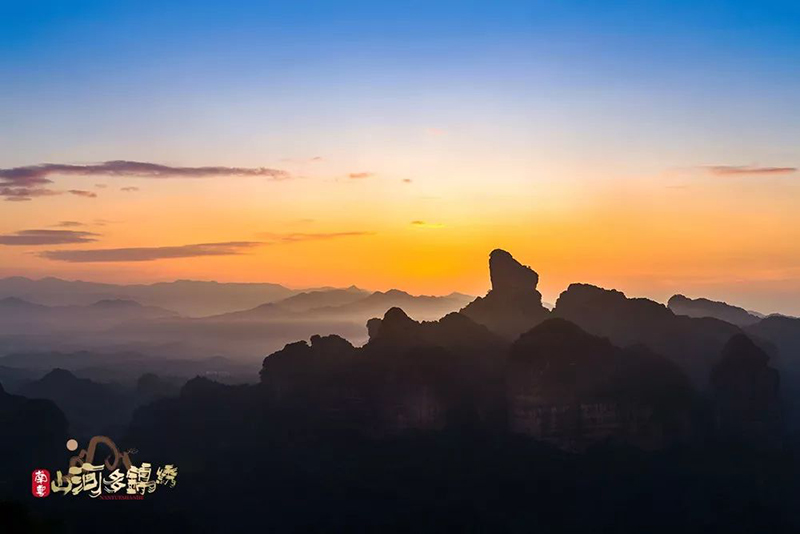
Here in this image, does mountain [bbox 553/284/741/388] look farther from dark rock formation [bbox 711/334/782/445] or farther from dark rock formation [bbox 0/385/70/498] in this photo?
dark rock formation [bbox 0/385/70/498]

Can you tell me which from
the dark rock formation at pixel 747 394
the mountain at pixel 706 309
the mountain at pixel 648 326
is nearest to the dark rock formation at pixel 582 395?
the dark rock formation at pixel 747 394

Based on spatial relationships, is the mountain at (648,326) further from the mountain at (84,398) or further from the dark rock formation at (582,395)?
the mountain at (84,398)

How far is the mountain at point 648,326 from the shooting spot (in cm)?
12375

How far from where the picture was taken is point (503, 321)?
128125mm

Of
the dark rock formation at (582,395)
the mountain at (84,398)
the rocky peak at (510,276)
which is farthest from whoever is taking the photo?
the mountain at (84,398)

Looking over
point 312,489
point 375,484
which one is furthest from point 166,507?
point 375,484

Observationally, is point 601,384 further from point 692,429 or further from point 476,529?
point 476,529

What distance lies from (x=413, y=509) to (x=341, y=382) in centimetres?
2089

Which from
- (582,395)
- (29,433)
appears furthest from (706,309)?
(29,433)

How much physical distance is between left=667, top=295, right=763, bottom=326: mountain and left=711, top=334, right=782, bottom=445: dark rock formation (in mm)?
86618

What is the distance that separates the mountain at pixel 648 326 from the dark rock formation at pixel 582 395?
27.3 m
